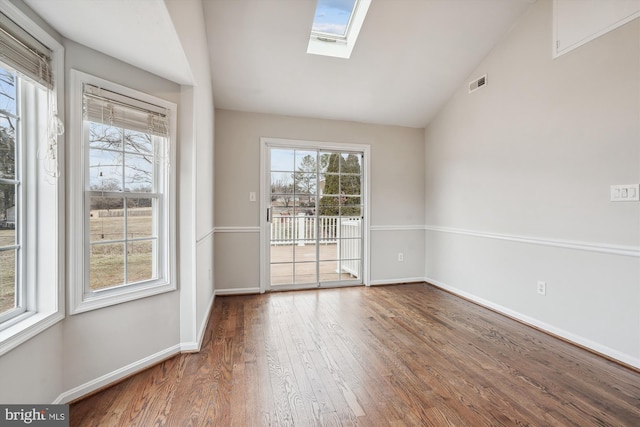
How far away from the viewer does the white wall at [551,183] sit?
2.10 metres

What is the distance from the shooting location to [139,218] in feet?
6.67

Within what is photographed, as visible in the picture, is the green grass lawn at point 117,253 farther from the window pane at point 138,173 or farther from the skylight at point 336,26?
the skylight at point 336,26

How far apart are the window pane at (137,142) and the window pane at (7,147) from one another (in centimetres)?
57

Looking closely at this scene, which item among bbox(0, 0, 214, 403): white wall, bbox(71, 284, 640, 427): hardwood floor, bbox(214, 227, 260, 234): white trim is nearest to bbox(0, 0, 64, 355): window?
bbox(0, 0, 214, 403): white wall

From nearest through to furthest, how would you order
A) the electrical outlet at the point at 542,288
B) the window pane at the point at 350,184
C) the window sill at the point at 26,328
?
the window sill at the point at 26,328 < the electrical outlet at the point at 542,288 < the window pane at the point at 350,184

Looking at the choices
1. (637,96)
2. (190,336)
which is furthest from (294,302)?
(637,96)

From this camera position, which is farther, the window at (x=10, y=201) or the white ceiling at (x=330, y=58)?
the white ceiling at (x=330, y=58)

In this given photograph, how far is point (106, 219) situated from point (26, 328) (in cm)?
71

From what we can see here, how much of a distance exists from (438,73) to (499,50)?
0.61 meters

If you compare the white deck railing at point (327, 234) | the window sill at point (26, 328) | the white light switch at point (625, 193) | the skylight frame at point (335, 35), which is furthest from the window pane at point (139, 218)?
the white light switch at point (625, 193)

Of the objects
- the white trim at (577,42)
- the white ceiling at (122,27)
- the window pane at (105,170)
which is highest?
the white trim at (577,42)

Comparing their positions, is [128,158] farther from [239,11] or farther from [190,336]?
[239,11]

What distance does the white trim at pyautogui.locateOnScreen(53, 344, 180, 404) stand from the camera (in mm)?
1616

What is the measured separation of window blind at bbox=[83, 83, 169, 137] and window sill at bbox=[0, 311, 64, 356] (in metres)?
1.12
